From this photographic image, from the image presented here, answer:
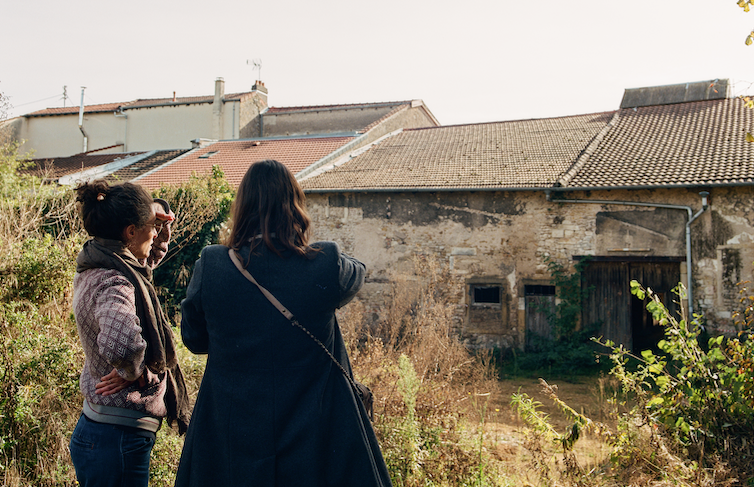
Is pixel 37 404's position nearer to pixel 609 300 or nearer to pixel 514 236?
pixel 514 236

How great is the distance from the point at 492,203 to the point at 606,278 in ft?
9.09

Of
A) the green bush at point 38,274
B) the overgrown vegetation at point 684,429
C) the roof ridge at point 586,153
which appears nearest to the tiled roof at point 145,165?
the green bush at point 38,274

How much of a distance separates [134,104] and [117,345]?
2411cm

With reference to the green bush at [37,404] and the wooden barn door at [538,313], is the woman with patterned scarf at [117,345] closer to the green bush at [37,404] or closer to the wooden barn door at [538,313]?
the green bush at [37,404]

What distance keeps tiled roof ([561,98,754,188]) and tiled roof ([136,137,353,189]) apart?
765 cm

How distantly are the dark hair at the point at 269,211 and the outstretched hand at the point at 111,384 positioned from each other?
0.74 m

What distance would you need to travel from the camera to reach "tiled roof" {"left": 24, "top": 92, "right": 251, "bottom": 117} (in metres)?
21.8

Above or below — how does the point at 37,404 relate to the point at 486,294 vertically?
below

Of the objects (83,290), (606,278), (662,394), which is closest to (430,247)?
(606,278)

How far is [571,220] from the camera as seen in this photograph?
Answer: 10766 millimetres

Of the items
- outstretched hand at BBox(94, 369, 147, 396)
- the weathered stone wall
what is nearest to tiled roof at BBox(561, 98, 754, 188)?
the weathered stone wall

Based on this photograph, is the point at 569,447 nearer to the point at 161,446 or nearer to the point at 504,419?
the point at 161,446

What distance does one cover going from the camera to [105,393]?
205 centimetres

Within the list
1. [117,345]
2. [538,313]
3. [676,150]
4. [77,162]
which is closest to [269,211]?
[117,345]
